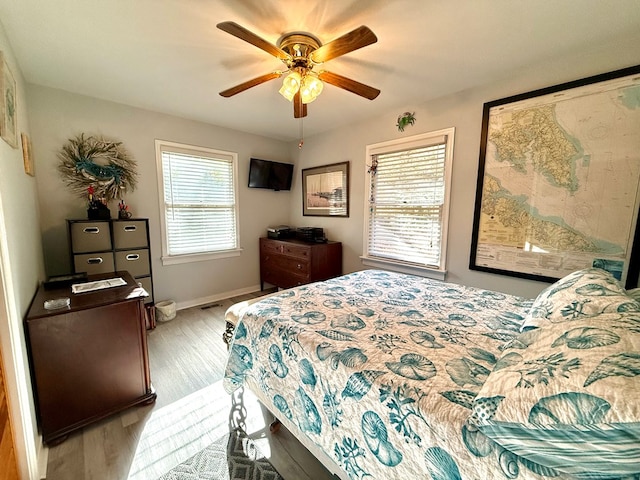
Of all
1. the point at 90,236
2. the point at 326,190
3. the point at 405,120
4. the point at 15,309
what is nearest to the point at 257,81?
the point at 405,120

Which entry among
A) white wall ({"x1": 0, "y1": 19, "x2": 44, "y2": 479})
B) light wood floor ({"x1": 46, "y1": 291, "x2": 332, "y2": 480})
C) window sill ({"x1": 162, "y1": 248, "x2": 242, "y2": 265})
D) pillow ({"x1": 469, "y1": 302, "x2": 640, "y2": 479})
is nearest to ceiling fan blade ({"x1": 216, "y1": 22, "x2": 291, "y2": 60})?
white wall ({"x1": 0, "y1": 19, "x2": 44, "y2": 479})

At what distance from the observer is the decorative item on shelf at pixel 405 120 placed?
2740mm

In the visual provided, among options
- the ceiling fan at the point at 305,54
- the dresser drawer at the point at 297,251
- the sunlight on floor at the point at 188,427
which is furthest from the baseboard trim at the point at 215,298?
the ceiling fan at the point at 305,54

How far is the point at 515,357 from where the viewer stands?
0.83 meters

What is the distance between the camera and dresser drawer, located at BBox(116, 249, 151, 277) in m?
2.56

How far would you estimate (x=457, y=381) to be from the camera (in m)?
0.87

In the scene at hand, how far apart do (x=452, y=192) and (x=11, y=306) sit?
10.2 feet

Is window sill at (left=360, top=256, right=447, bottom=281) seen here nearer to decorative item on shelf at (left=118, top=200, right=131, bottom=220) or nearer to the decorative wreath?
decorative item on shelf at (left=118, top=200, right=131, bottom=220)

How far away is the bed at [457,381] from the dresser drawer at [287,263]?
1.68m

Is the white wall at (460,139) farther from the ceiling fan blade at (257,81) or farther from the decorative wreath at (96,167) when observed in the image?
the decorative wreath at (96,167)

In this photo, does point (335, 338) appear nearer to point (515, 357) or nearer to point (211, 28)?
point (515, 357)

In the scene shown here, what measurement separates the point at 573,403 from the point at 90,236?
3289 millimetres

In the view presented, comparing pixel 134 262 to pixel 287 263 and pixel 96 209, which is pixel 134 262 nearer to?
pixel 96 209

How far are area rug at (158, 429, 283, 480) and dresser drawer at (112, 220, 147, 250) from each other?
2.07m
